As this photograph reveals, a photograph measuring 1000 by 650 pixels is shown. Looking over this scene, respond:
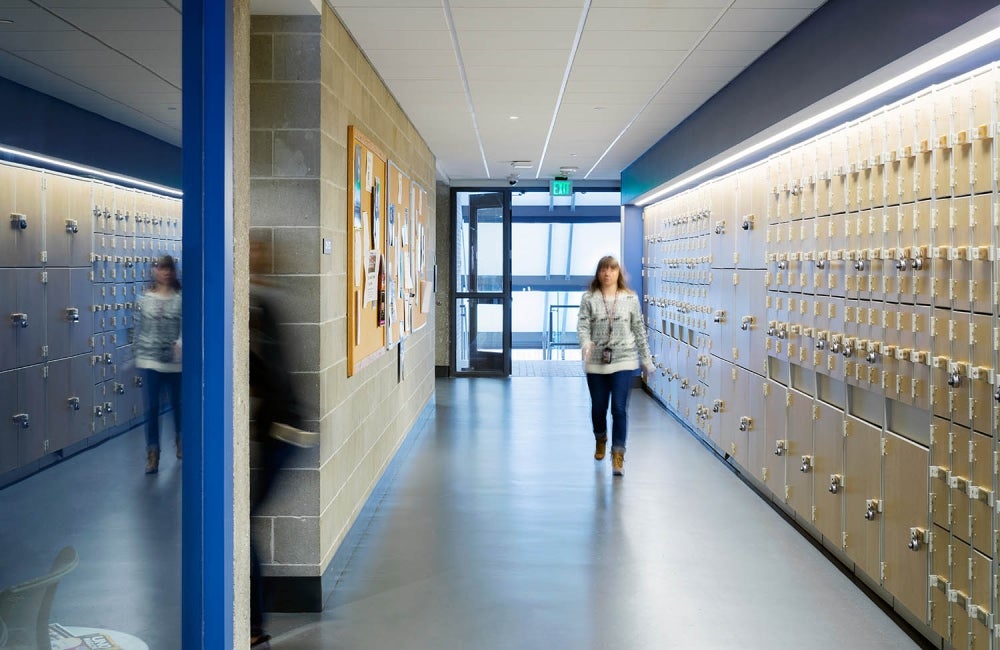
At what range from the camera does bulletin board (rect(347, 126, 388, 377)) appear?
4.86 metres

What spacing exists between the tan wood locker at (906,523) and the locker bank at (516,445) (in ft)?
0.06

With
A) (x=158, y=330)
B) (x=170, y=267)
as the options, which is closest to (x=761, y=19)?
(x=170, y=267)

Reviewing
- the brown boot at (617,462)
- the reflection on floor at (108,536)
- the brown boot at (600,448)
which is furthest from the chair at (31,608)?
the brown boot at (600,448)

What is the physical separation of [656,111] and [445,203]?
678cm

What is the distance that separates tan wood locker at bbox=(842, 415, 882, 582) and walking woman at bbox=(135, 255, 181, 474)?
328 centimetres

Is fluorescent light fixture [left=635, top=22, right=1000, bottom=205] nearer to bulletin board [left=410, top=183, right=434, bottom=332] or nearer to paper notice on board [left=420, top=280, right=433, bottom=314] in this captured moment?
bulletin board [left=410, top=183, right=434, bottom=332]

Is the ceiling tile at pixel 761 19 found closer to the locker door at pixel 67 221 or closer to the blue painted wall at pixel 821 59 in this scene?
the blue painted wall at pixel 821 59

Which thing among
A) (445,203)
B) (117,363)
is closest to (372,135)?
(117,363)

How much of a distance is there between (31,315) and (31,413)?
6.1 inches

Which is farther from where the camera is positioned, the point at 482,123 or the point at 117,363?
the point at 482,123

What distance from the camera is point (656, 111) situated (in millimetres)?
7457

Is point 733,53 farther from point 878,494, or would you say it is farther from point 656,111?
point 878,494

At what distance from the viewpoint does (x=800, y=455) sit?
5473 mm

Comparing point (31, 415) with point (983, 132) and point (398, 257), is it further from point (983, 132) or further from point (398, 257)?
point (398, 257)
